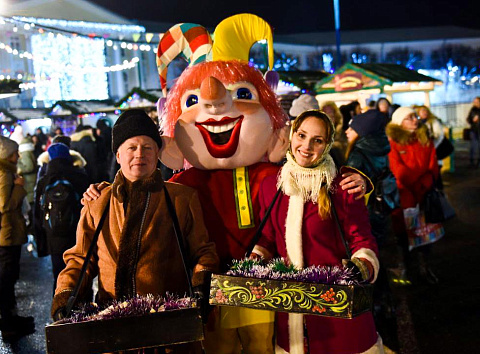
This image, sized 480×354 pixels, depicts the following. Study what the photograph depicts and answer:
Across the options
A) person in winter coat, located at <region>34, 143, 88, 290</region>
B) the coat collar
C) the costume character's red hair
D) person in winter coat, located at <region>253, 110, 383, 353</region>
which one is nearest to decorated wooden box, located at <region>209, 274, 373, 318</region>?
person in winter coat, located at <region>253, 110, 383, 353</region>

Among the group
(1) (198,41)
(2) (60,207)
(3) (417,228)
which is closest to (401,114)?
(3) (417,228)

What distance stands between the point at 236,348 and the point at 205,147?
118 cm

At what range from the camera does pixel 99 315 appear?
238 centimetres

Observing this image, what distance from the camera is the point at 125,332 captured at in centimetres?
234

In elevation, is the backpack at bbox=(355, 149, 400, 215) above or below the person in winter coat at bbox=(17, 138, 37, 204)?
below

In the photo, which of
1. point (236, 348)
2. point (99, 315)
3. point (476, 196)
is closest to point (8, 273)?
point (236, 348)

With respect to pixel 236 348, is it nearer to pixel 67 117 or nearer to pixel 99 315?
pixel 99 315

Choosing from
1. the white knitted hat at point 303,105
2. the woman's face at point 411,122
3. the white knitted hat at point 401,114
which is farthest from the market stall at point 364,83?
the white knitted hat at point 303,105

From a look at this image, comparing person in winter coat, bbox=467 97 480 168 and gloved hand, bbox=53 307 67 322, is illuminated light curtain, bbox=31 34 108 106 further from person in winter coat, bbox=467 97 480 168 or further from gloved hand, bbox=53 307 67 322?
gloved hand, bbox=53 307 67 322

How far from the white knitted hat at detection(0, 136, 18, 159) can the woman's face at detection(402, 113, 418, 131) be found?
400 cm

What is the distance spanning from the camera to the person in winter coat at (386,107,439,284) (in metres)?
5.95

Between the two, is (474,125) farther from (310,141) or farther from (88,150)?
(310,141)

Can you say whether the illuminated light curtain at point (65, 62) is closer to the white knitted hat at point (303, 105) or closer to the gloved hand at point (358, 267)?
the white knitted hat at point (303, 105)

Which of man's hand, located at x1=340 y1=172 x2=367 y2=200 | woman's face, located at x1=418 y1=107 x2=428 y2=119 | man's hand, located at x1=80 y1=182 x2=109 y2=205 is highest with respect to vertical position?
woman's face, located at x1=418 y1=107 x2=428 y2=119
